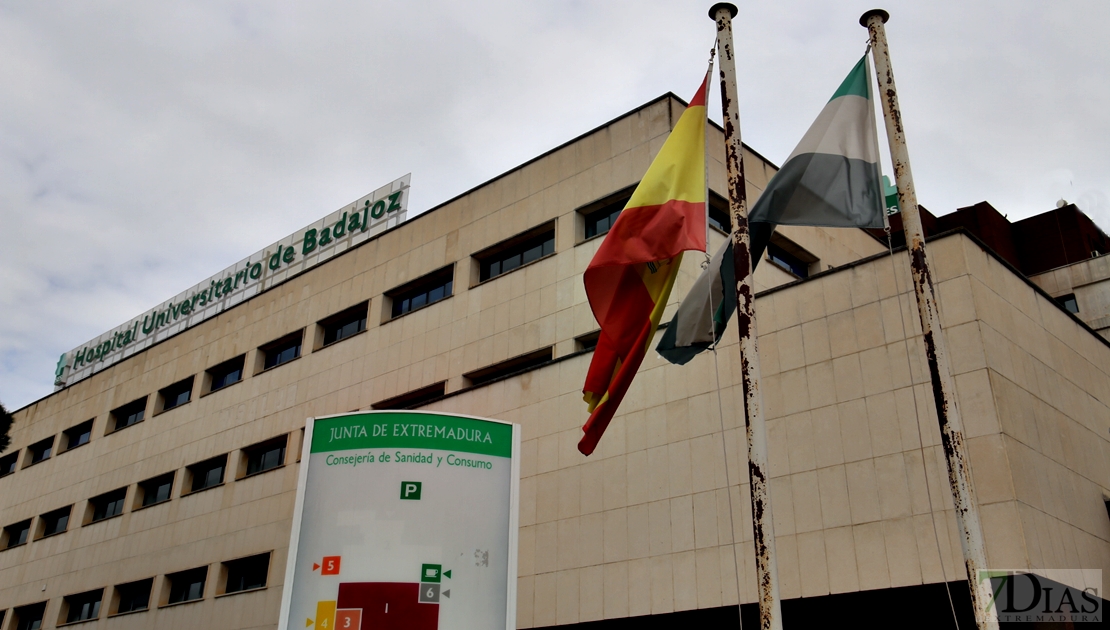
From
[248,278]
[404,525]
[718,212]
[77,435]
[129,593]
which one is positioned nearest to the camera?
[404,525]

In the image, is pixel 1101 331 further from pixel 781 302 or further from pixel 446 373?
pixel 446 373

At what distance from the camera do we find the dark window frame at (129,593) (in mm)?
35031

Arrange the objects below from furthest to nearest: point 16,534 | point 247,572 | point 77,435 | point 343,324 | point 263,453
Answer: point 16,534 → point 77,435 → point 263,453 → point 343,324 → point 247,572

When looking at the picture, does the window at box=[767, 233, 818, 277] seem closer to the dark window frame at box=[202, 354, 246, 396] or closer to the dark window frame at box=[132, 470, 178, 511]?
the dark window frame at box=[202, 354, 246, 396]

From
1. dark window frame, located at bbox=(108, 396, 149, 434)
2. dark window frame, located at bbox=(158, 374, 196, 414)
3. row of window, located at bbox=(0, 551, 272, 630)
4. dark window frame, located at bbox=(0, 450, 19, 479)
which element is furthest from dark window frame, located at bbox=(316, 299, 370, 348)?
dark window frame, located at bbox=(0, 450, 19, 479)

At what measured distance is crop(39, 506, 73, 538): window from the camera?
4153 centimetres

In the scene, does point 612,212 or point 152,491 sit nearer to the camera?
point 612,212

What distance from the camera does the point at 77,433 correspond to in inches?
1742

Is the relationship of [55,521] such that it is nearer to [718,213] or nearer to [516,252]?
[516,252]

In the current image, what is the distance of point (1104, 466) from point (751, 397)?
11.8m

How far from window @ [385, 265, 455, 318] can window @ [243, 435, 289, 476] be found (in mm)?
6016

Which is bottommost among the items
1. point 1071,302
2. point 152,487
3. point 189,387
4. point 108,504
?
point 108,504

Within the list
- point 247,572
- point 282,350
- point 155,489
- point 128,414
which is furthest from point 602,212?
point 128,414

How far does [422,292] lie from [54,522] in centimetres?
2366
